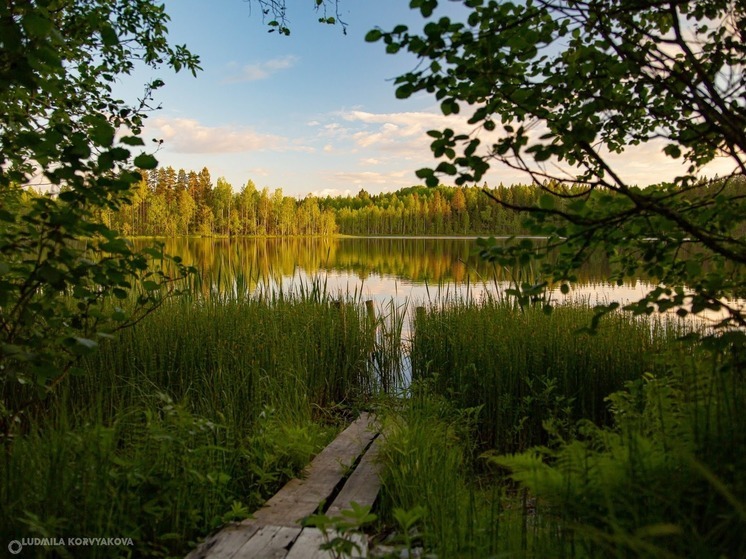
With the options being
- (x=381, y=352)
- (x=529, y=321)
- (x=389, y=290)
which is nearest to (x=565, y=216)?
(x=529, y=321)

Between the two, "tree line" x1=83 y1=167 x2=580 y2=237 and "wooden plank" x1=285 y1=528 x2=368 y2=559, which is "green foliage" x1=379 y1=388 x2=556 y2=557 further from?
"tree line" x1=83 y1=167 x2=580 y2=237

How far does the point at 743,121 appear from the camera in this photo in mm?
1842

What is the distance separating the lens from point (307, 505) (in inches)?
108

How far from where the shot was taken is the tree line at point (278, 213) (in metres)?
69.4

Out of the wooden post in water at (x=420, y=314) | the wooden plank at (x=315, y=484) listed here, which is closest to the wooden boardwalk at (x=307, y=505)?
the wooden plank at (x=315, y=484)

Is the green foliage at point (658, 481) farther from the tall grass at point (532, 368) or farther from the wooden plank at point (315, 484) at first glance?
the tall grass at point (532, 368)

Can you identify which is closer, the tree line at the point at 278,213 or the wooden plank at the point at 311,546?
the wooden plank at the point at 311,546

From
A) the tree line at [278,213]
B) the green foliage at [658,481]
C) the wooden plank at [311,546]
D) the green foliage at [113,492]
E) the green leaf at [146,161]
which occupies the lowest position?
the wooden plank at [311,546]

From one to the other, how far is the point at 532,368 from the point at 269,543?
12.5 ft

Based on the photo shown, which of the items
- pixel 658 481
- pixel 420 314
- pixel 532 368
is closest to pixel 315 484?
pixel 658 481

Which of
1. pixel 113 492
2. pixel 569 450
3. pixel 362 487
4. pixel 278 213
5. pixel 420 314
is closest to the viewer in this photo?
pixel 569 450

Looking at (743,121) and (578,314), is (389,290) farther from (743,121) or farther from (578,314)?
(743,121)

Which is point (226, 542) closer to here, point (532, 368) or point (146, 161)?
point (146, 161)

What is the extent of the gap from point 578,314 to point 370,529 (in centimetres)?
505
